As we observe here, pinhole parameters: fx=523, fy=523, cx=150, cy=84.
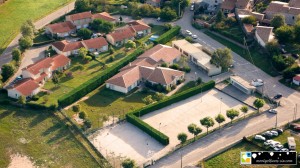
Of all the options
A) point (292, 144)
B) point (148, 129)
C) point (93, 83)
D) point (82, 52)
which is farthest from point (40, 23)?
point (292, 144)

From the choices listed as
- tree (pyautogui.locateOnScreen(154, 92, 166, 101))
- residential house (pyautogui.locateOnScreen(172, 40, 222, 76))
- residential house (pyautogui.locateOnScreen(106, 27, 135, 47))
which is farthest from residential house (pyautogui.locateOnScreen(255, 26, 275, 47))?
residential house (pyautogui.locateOnScreen(106, 27, 135, 47))

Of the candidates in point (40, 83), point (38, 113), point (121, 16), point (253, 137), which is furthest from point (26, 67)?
point (253, 137)

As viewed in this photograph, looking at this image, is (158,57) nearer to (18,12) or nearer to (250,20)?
(250,20)

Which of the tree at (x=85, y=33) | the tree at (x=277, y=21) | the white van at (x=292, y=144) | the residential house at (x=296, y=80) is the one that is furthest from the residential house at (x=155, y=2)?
the white van at (x=292, y=144)

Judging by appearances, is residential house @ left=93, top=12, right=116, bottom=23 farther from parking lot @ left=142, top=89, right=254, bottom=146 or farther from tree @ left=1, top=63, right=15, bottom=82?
parking lot @ left=142, top=89, right=254, bottom=146

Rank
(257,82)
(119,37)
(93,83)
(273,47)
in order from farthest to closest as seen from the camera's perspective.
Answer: (119,37) → (273,47) → (93,83) → (257,82)

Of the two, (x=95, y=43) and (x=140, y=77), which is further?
(x=95, y=43)
